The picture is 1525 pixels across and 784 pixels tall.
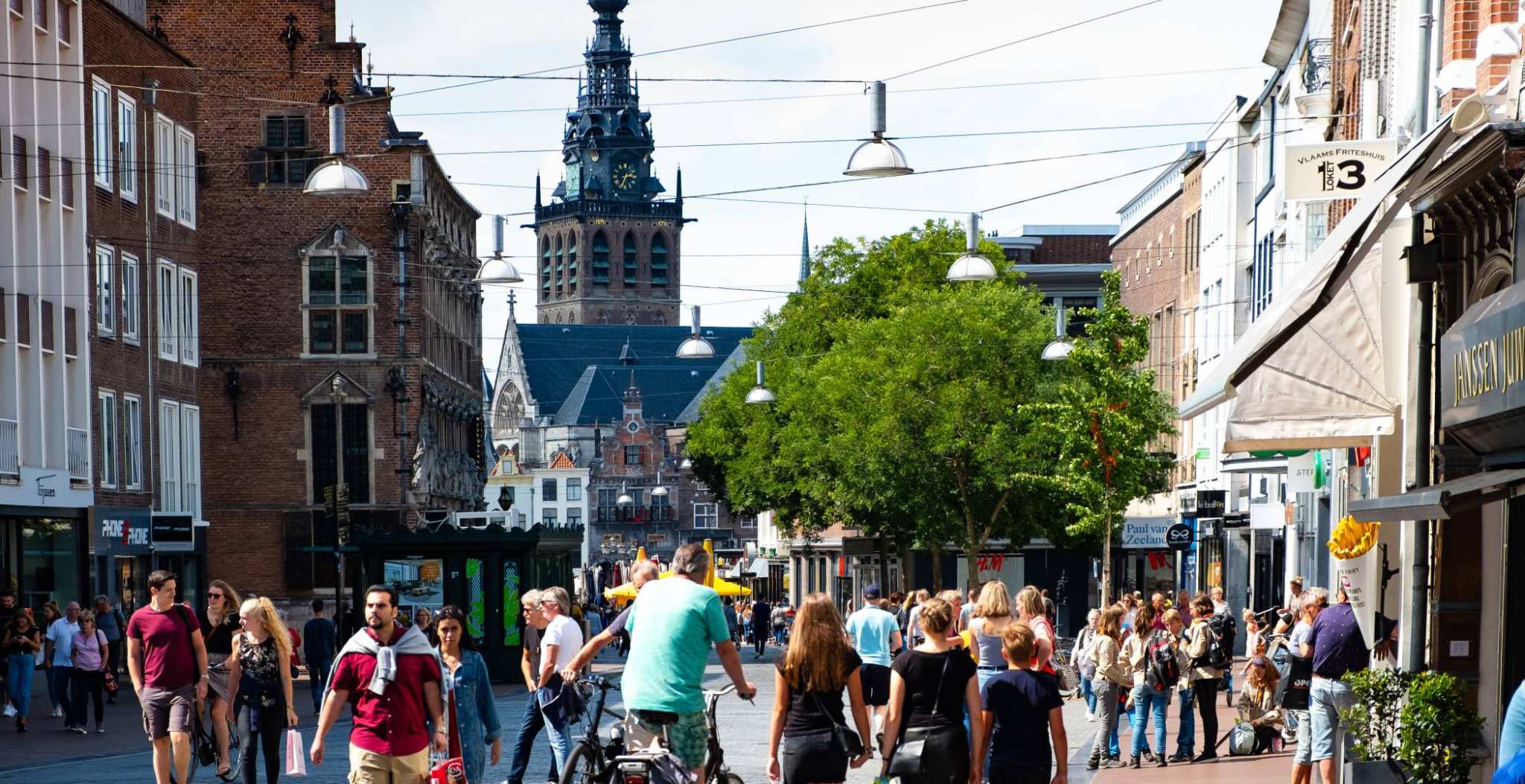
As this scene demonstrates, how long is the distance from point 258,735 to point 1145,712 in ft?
28.5

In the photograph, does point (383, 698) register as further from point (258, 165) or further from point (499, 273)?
point (258, 165)

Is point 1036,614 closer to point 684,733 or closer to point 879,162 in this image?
point 879,162

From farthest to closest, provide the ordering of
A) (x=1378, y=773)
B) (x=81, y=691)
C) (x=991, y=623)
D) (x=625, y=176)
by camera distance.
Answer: (x=625, y=176), (x=81, y=691), (x=991, y=623), (x=1378, y=773)

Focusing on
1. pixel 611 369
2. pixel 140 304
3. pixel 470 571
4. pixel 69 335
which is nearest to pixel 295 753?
pixel 470 571

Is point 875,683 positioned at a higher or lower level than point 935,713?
lower

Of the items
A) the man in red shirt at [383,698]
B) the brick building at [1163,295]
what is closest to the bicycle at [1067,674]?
the man in red shirt at [383,698]

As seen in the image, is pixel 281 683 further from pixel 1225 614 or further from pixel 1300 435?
pixel 1225 614

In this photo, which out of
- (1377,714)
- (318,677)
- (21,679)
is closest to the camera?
(1377,714)

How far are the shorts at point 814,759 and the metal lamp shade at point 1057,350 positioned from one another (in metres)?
31.5

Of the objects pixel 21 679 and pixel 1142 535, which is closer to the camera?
pixel 21 679

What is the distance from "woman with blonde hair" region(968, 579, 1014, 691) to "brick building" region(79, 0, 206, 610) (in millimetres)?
23114

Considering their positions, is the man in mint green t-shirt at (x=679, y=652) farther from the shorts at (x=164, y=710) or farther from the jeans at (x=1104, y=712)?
the jeans at (x=1104, y=712)

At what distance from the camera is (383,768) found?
1227cm

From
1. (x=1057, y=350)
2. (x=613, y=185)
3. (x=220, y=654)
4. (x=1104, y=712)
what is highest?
(x=613, y=185)
